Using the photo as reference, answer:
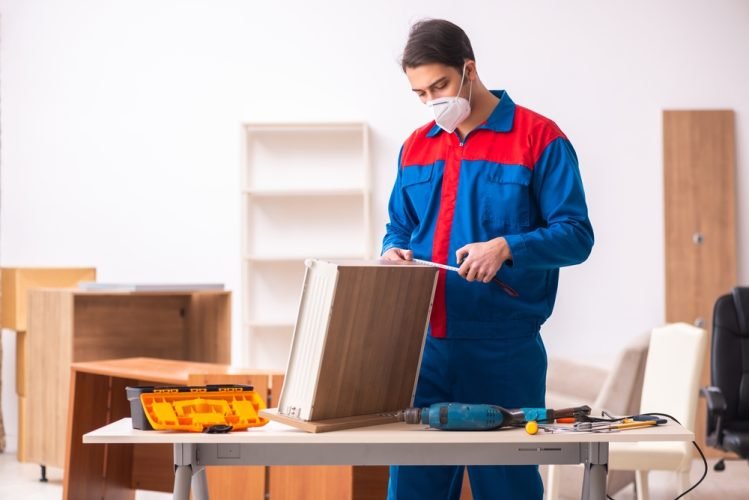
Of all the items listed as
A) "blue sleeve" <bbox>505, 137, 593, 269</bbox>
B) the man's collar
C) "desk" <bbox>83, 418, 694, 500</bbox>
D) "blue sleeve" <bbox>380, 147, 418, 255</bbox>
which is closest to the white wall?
"blue sleeve" <bbox>380, 147, 418, 255</bbox>

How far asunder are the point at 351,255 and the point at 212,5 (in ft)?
5.60

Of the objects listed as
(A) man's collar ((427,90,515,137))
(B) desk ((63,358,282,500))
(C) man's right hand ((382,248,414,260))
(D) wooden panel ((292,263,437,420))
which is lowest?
(B) desk ((63,358,282,500))

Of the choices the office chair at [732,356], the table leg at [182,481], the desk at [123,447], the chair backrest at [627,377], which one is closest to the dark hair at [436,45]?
the table leg at [182,481]

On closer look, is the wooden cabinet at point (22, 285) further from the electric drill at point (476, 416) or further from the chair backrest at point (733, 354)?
the electric drill at point (476, 416)

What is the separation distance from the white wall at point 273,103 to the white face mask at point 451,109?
12.0ft

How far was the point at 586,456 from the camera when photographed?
5.43ft

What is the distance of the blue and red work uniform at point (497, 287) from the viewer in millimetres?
1853

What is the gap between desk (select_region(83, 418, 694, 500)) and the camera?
162 cm

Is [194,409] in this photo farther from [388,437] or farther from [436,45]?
[436,45]

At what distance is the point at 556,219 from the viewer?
1.83 meters

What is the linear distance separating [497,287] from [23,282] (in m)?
3.98

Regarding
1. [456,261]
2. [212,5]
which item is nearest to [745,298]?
[456,261]

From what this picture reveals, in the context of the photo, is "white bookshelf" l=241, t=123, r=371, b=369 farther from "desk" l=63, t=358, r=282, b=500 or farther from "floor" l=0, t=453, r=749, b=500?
"desk" l=63, t=358, r=282, b=500

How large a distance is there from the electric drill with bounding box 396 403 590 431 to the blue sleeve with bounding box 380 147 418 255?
46cm
